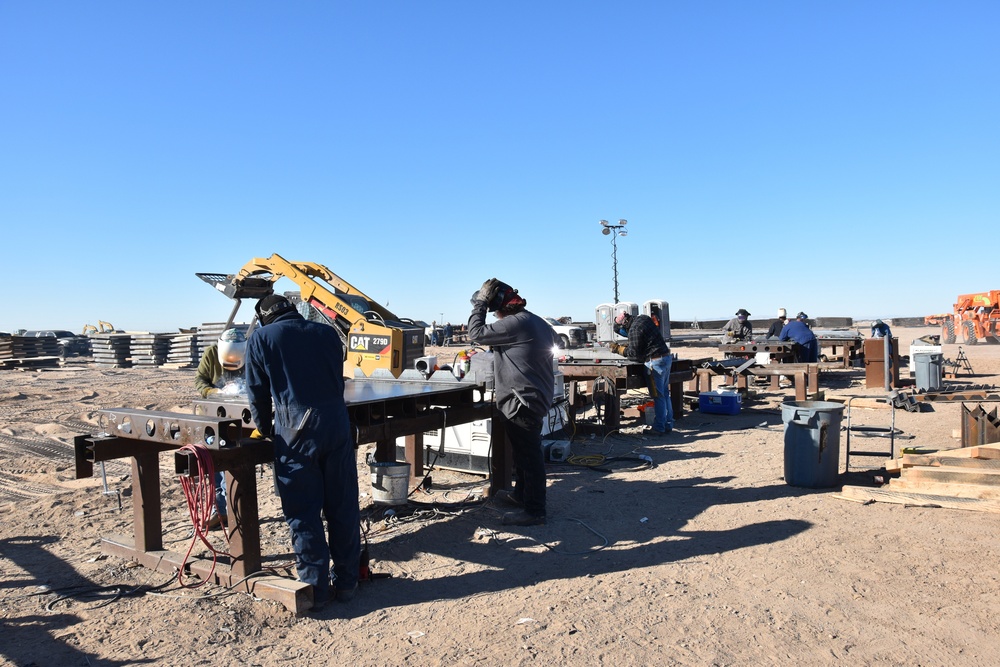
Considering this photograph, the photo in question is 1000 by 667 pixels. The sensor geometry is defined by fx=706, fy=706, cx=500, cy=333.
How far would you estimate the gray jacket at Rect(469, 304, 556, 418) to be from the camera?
5926 mm

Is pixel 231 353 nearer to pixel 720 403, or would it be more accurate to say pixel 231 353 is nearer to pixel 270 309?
pixel 270 309

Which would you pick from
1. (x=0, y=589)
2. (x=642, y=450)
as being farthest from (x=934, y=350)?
(x=0, y=589)

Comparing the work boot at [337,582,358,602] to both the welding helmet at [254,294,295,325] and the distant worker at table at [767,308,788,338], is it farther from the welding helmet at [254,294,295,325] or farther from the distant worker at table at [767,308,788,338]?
the distant worker at table at [767,308,788,338]

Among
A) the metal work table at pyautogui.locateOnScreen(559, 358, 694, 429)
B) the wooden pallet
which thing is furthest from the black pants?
the metal work table at pyautogui.locateOnScreen(559, 358, 694, 429)

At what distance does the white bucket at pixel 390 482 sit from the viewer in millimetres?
6180

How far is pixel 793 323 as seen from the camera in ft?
52.2

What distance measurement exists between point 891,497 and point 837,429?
88cm

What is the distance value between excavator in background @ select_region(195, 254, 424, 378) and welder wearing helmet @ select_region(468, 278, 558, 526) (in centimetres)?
281

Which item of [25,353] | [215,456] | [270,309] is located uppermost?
[270,309]

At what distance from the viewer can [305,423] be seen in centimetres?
418

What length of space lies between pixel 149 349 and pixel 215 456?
30897 mm

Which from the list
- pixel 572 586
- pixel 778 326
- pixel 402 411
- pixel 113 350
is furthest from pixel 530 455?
pixel 113 350

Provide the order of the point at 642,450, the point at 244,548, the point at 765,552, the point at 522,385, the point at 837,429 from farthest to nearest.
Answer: the point at 642,450, the point at 837,429, the point at 522,385, the point at 765,552, the point at 244,548

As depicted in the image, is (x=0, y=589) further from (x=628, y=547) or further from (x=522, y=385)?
(x=628, y=547)
